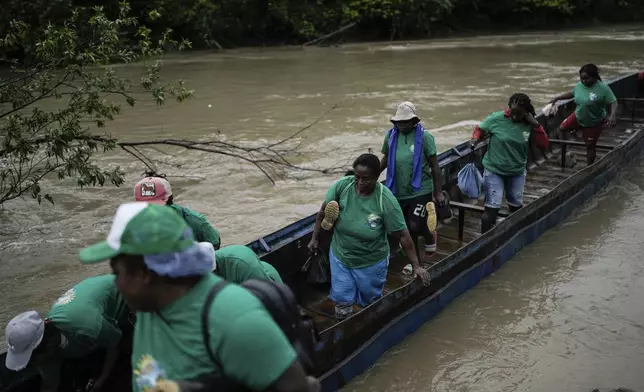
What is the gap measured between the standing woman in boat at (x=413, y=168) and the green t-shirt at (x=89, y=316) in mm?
2855

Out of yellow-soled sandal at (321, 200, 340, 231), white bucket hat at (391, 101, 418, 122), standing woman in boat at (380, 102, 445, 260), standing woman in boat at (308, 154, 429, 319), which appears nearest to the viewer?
standing woman in boat at (308, 154, 429, 319)

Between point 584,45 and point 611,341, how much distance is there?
1001 inches

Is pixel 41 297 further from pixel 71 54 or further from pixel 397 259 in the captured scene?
pixel 397 259

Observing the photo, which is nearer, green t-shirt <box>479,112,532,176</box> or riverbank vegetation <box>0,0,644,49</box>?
green t-shirt <box>479,112,532,176</box>

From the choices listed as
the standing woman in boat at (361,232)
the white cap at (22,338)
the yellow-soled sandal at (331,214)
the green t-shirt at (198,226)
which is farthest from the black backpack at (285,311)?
the yellow-soled sandal at (331,214)

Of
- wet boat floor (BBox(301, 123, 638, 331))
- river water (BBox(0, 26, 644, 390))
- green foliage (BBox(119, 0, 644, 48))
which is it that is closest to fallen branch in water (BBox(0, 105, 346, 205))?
river water (BBox(0, 26, 644, 390))

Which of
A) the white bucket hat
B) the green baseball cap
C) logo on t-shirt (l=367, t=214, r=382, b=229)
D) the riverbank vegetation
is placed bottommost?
logo on t-shirt (l=367, t=214, r=382, b=229)

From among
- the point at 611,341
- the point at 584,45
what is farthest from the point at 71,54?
the point at 584,45

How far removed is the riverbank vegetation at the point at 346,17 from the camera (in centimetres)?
2769

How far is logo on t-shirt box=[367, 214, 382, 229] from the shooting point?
457 cm

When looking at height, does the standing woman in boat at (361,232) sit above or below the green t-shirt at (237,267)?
below

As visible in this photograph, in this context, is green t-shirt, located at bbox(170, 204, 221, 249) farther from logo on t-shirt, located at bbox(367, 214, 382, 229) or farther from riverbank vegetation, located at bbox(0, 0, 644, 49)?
riverbank vegetation, located at bbox(0, 0, 644, 49)

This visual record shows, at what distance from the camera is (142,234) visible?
179cm

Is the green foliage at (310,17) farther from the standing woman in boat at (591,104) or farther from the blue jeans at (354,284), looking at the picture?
the blue jeans at (354,284)
